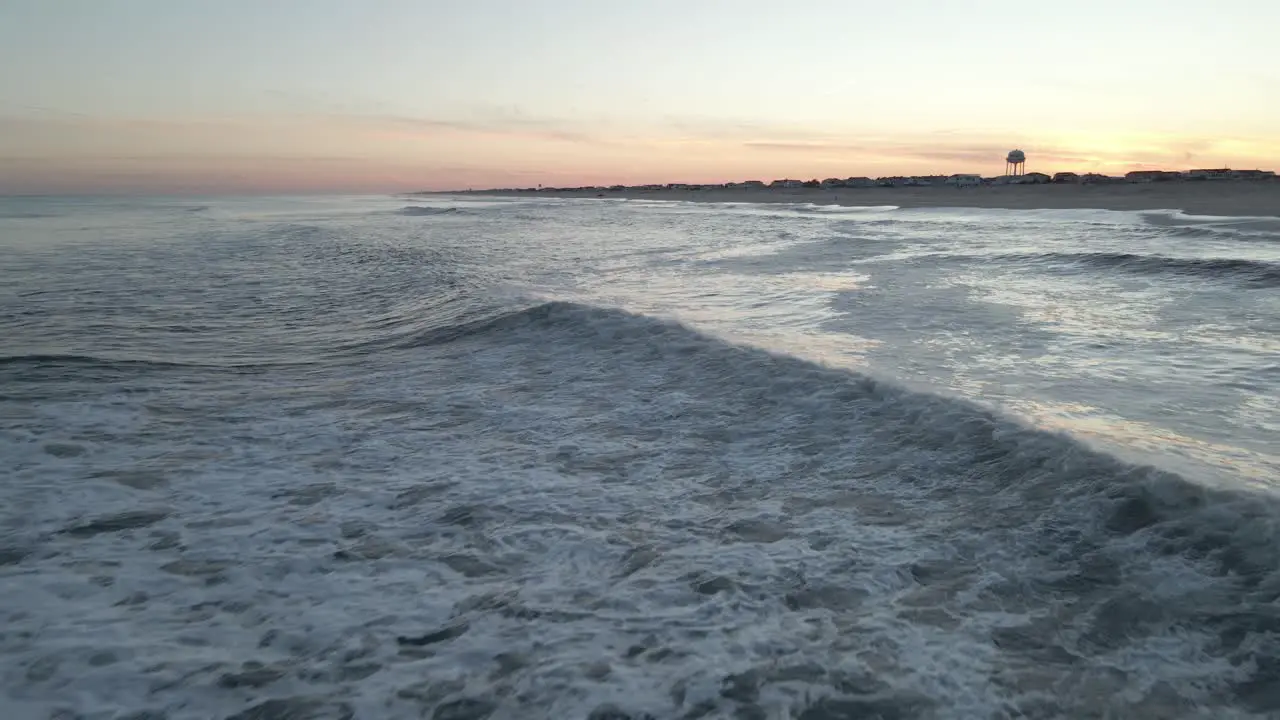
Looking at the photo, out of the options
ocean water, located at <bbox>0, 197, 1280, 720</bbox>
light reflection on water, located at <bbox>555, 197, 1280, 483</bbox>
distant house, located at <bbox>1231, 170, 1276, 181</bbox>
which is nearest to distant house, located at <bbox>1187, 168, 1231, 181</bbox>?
distant house, located at <bbox>1231, 170, 1276, 181</bbox>

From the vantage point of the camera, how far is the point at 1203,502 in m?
3.56

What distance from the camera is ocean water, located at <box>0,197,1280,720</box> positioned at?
8.66 feet

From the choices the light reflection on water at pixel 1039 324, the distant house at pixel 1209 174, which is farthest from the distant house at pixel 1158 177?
the light reflection on water at pixel 1039 324

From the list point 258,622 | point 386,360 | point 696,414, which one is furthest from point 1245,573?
point 386,360

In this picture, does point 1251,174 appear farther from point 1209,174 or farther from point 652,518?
point 652,518

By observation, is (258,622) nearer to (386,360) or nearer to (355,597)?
(355,597)

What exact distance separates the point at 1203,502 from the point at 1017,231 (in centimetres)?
2192

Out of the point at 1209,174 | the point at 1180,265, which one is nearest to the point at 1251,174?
the point at 1209,174

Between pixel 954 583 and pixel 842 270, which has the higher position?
pixel 842 270

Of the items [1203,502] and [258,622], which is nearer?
[258,622]

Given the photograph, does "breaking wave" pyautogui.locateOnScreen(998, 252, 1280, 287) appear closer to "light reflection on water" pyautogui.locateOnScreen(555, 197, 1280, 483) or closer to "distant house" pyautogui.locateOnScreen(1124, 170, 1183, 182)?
"light reflection on water" pyautogui.locateOnScreen(555, 197, 1280, 483)

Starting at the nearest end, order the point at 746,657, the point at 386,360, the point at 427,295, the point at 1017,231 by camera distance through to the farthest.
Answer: the point at 746,657 → the point at 386,360 → the point at 427,295 → the point at 1017,231

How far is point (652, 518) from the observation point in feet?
13.1

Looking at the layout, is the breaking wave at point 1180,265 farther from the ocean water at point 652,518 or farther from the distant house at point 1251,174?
Result: the distant house at point 1251,174
